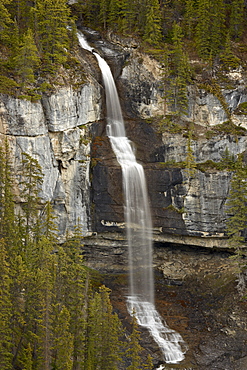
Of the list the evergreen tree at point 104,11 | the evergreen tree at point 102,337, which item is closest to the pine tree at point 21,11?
the evergreen tree at point 104,11

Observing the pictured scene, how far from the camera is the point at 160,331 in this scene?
43875 mm

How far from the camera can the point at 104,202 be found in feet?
167

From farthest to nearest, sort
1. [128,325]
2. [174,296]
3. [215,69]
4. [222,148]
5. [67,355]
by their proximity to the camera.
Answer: [215,69], [222,148], [174,296], [128,325], [67,355]

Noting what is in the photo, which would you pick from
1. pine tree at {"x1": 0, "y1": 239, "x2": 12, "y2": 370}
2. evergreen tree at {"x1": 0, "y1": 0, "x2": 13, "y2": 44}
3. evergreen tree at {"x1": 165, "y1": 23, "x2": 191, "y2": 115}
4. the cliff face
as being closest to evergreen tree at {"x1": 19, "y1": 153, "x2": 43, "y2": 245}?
the cliff face

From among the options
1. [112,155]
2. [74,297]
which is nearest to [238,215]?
[112,155]

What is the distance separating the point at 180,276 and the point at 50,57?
87.5 ft

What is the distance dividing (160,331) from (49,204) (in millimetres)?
14762

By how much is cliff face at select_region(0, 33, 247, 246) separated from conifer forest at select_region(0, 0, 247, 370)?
48.1 inches

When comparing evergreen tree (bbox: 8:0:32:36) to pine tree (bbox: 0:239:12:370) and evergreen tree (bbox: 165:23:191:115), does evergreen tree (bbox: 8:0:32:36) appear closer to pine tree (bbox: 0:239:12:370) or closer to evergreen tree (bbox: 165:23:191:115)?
evergreen tree (bbox: 165:23:191:115)

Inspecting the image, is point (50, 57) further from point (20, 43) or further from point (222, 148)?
point (222, 148)

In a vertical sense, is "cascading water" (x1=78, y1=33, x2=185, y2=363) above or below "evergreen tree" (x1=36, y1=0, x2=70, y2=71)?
below

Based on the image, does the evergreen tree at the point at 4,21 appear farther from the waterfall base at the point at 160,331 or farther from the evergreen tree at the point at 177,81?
the waterfall base at the point at 160,331

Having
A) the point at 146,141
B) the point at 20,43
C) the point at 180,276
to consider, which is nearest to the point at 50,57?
the point at 20,43

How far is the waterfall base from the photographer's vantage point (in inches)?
1601
